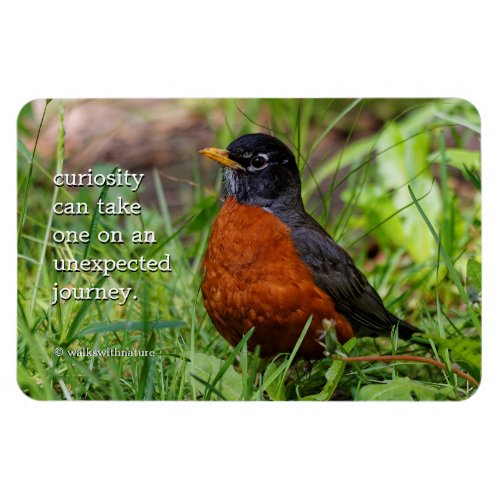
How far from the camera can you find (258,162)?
15.0ft

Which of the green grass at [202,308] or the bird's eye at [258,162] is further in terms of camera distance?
the bird's eye at [258,162]

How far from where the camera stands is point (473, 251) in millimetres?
5320

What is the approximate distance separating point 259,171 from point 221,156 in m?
0.22

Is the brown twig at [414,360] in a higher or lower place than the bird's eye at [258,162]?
lower

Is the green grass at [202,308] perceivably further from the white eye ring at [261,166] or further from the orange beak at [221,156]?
the orange beak at [221,156]

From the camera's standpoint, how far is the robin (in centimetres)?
433

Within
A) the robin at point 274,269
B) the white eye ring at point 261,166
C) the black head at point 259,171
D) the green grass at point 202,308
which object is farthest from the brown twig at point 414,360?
the white eye ring at point 261,166

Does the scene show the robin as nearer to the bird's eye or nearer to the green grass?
the bird's eye

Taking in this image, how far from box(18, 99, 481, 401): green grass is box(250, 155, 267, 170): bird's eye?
0.20 m

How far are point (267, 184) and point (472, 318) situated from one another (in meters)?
1.24

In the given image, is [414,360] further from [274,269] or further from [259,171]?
[259,171]

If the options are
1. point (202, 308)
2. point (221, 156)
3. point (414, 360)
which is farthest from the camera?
point (202, 308)

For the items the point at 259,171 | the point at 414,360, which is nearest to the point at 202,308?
the point at 259,171

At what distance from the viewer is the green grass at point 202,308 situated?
4.17 metres
